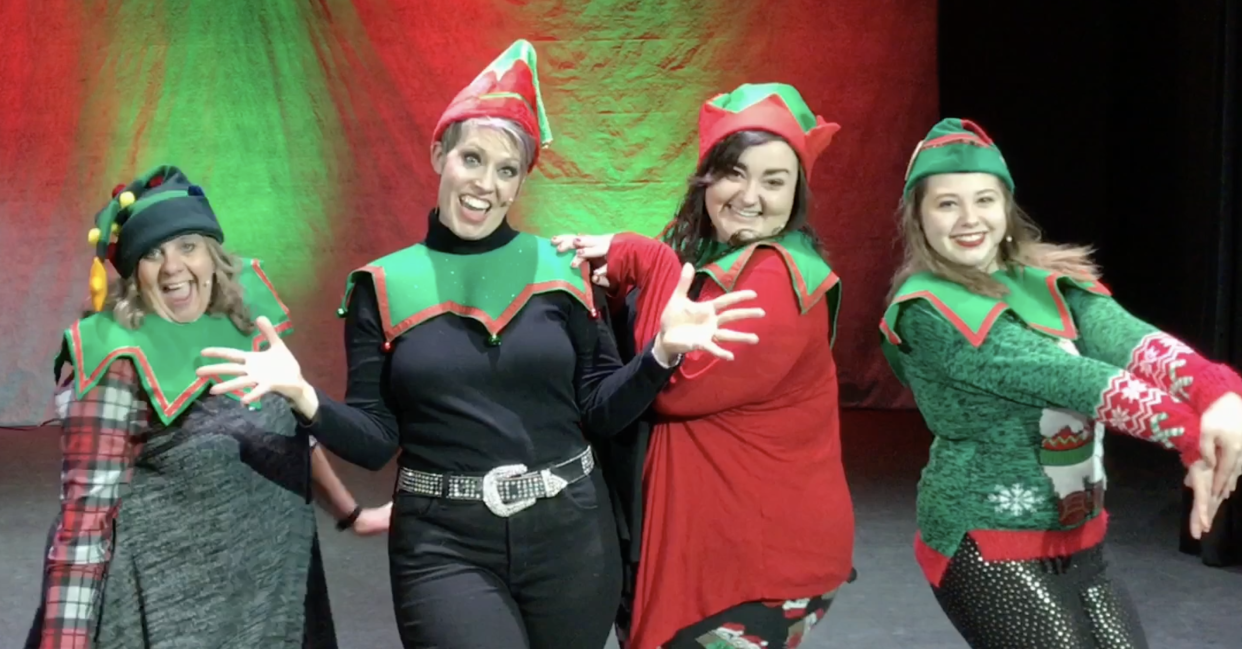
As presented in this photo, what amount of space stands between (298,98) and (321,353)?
144 centimetres

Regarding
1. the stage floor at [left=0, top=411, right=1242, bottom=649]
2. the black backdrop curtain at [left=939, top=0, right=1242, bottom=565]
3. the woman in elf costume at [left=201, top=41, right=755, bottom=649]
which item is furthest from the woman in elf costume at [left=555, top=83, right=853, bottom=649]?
the black backdrop curtain at [left=939, top=0, right=1242, bottom=565]

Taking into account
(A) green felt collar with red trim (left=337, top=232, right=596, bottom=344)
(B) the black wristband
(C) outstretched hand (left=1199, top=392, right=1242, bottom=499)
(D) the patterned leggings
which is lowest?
(D) the patterned leggings

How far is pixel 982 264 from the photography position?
192 cm

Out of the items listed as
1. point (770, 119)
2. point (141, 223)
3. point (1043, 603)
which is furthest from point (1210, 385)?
point (141, 223)

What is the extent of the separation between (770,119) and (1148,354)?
729mm

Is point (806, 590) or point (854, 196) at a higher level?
point (854, 196)

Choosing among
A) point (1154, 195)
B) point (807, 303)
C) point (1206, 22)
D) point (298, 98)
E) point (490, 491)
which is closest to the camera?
point (490, 491)

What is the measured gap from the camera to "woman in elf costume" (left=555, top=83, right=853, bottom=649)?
1.88 meters

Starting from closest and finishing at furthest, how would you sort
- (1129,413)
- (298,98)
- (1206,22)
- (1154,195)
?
(1129,413) < (1206,22) < (1154,195) < (298,98)

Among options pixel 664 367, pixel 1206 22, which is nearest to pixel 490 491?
pixel 664 367

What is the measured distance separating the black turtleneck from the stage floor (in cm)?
95

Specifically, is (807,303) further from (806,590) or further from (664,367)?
(806,590)

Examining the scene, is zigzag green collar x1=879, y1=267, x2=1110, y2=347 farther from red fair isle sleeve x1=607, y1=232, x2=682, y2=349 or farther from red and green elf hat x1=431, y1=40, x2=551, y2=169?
red and green elf hat x1=431, y1=40, x2=551, y2=169

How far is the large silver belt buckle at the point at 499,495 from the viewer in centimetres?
176
